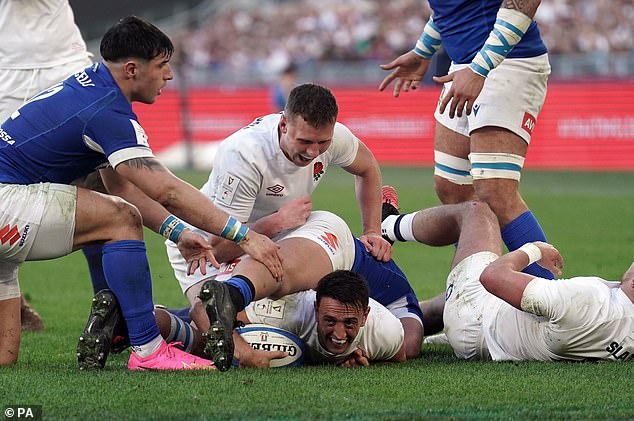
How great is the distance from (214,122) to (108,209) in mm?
17559

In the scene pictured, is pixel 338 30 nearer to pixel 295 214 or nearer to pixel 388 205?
pixel 388 205

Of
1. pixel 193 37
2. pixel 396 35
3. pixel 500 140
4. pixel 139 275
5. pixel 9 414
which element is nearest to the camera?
pixel 9 414

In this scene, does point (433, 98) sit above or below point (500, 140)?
below

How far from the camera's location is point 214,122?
22.7 m

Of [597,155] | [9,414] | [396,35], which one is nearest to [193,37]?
[396,35]

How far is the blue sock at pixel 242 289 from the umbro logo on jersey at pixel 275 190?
977 mm

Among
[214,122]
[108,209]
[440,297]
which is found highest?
[108,209]

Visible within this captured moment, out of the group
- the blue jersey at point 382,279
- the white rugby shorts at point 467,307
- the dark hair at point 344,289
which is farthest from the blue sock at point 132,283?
the white rugby shorts at point 467,307

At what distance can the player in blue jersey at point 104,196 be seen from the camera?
16.7 feet

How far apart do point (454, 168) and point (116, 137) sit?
8.35 ft

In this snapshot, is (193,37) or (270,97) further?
(193,37)

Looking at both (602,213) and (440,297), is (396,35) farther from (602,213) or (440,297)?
(440,297)

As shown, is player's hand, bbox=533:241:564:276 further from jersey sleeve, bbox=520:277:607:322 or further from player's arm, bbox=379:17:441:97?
player's arm, bbox=379:17:441:97

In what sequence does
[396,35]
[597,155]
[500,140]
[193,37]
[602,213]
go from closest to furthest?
[500,140], [602,213], [597,155], [396,35], [193,37]
